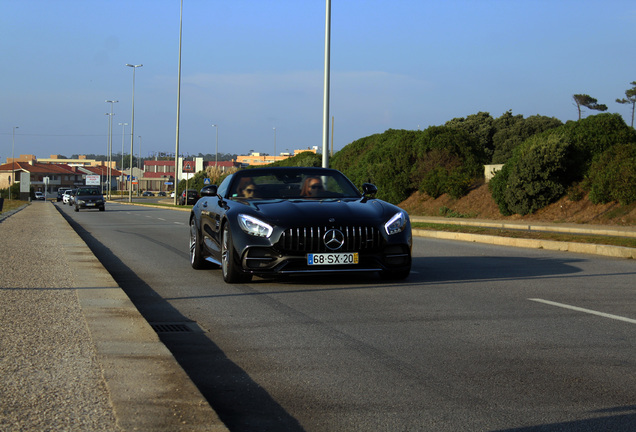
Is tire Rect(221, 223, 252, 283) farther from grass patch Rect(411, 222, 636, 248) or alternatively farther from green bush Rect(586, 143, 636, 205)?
green bush Rect(586, 143, 636, 205)

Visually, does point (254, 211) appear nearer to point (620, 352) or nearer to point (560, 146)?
point (620, 352)

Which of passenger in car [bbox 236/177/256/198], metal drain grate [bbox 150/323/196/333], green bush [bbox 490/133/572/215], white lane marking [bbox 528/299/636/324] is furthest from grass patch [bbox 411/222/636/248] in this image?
metal drain grate [bbox 150/323/196/333]

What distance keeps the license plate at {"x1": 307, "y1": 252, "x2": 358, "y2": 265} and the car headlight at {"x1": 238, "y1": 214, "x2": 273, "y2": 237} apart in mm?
568

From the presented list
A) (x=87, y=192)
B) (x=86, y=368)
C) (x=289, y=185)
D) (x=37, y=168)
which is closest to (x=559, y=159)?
(x=289, y=185)

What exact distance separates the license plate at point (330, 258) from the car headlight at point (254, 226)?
568 mm

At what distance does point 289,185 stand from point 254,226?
158 cm

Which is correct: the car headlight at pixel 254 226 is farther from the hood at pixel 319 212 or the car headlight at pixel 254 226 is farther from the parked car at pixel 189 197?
the parked car at pixel 189 197

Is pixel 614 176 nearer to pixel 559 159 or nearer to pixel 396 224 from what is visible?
pixel 559 159

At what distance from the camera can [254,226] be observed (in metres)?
9.05

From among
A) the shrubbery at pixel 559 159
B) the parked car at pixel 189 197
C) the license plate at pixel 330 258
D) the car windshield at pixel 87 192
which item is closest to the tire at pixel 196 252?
the license plate at pixel 330 258

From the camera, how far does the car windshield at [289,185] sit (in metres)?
10.4

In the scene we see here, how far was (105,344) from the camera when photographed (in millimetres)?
5238

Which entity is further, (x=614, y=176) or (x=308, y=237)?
(x=614, y=176)

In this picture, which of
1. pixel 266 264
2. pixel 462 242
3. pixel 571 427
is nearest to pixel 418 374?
pixel 571 427
